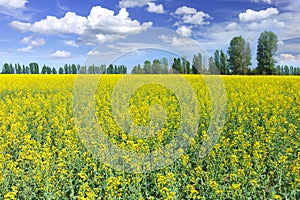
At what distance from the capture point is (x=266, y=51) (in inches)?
2463

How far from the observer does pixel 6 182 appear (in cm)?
569

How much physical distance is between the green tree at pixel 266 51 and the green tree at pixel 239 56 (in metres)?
2.55

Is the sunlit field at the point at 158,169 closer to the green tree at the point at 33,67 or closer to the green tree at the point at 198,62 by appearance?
the green tree at the point at 198,62

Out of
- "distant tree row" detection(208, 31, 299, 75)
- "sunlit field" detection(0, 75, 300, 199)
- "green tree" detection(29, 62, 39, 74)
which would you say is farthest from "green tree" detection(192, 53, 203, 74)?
"green tree" detection(29, 62, 39, 74)

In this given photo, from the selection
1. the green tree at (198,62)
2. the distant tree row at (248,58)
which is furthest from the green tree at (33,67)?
the green tree at (198,62)

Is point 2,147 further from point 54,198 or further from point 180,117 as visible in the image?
point 180,117

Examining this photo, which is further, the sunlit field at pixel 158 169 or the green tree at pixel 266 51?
the green tree at pixel 266 51

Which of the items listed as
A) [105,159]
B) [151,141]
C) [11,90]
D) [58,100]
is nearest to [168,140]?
[151,141]

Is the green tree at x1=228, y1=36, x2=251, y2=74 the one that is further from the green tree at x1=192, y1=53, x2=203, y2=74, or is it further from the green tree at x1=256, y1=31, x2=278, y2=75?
the green tree at x1=192, y1=53, x2=203, y2=74

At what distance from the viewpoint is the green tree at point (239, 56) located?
5957cm

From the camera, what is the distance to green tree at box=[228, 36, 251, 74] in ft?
195

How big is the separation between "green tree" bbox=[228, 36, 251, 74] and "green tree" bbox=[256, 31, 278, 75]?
255 centimetres

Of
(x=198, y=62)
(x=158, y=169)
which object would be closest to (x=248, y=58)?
(x=198, y=62)

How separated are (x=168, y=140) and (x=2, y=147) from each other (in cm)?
423
